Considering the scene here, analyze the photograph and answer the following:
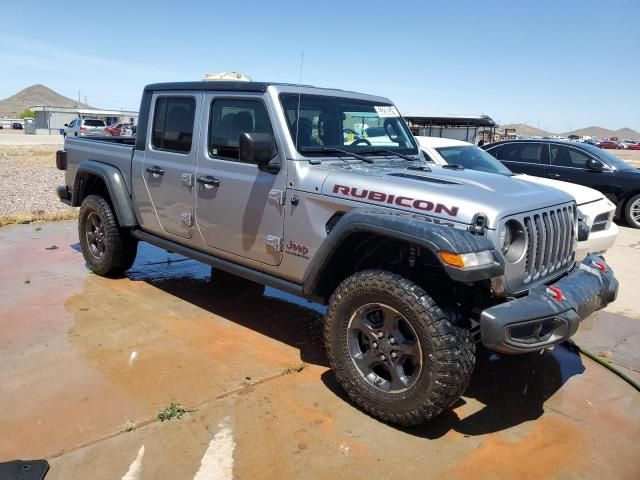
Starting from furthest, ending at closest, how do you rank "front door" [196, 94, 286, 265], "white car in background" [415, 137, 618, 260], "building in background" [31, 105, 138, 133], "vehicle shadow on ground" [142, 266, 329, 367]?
"building in background" [31, 105, 138, 133], "white car in background" [415, 137, 618, 260], "vehicle shadow on ground" [142, 266, 329, 367], "front door" [196, 94, 286, 265]

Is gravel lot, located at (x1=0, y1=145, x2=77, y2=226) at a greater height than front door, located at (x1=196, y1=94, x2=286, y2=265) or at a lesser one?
lesser

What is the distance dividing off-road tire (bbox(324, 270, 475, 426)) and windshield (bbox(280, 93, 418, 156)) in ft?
3.83

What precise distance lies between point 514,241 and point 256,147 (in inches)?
68.2

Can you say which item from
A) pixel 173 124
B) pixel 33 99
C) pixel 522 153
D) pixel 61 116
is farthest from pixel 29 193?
pixel 33 99

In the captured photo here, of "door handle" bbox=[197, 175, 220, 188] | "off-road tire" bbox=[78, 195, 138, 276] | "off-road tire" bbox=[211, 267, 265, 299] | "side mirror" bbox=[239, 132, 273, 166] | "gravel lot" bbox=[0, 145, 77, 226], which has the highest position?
"side mirror" bbox=[239, 132, 273, 166]

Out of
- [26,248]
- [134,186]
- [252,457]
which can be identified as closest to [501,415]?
[252,457]

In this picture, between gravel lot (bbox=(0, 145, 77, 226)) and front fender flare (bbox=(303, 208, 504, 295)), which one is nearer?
front fender flare (bbox=(303, 208, 504, 295))

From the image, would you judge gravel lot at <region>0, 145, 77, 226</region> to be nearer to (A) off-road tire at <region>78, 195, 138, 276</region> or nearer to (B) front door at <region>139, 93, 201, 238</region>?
(A) off-road tire at <region>78, 195, 138, 276</region>

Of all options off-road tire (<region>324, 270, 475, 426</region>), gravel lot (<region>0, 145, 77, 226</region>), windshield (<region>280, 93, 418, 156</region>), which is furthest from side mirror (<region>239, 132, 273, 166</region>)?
gravel lot (<region>0, 145, 77, 226</region>)

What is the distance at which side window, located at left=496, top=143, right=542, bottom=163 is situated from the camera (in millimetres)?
10383

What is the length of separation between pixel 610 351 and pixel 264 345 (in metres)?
2.85

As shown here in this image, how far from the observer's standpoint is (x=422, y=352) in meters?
2.98

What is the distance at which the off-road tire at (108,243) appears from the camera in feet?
18.0

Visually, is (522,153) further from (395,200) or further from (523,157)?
(395,200)
